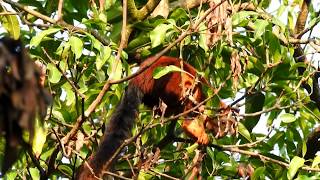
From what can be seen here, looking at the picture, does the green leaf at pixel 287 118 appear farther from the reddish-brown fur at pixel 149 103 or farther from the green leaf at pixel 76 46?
the green leaf at pixel 76 46

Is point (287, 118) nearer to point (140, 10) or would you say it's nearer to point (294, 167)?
point (294, 167)

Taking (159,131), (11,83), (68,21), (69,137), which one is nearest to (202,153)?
(159,131)

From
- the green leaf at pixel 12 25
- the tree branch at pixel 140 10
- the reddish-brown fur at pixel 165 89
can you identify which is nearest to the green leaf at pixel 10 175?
the green leaf at pixel 12 25

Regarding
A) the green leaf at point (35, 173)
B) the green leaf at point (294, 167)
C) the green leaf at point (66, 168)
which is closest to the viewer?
the green leaf at point (35, 173)

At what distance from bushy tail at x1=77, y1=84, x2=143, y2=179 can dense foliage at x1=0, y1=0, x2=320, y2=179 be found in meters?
0.07

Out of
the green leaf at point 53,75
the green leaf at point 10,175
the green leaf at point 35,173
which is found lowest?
the green leaf at point 10,175

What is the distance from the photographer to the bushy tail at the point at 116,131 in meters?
3.01

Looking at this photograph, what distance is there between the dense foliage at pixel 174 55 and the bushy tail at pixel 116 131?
0.07m

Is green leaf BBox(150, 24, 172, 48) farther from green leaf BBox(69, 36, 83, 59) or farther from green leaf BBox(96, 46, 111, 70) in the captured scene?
green leaf BBox(69, 36, 83, 59)

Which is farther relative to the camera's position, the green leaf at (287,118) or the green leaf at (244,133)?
the green leaf at (244,133)

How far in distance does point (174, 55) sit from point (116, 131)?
99 cm

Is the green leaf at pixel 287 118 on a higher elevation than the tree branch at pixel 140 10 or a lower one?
lower

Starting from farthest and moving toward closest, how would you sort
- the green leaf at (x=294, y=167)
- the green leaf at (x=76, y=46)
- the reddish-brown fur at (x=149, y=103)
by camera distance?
the green leaf at (x=294, y=167) → the reddish-brown fur at (x=149, y=103) → the green leaf at (x=76, y=46)

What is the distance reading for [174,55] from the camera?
427 cm
